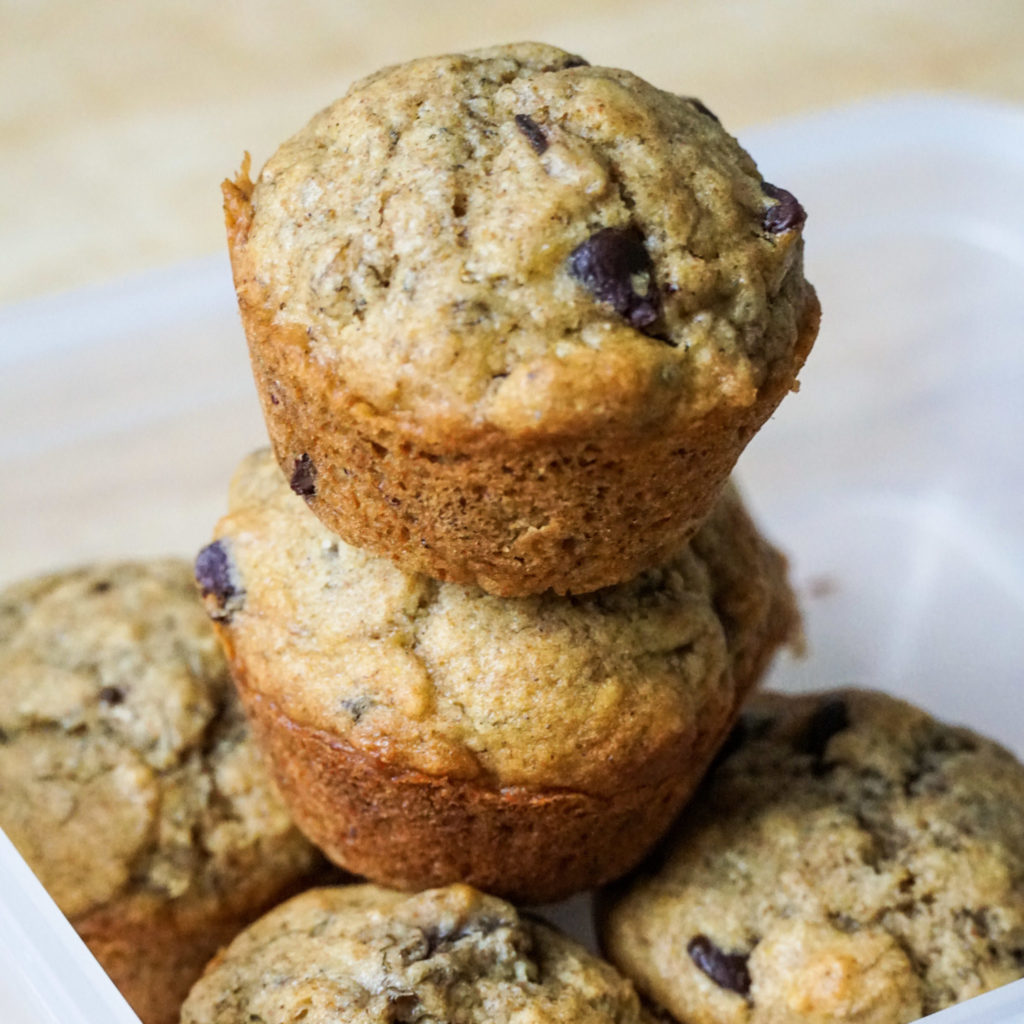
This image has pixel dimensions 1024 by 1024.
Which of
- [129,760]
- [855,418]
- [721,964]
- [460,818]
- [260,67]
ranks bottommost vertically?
[721,964]

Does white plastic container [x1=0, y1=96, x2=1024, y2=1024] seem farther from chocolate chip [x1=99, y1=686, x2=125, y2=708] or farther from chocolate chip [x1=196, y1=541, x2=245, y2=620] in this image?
chocolate chip [x1=196, y1=541, x2=245, y2=620]

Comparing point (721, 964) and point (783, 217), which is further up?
point (783, 217)

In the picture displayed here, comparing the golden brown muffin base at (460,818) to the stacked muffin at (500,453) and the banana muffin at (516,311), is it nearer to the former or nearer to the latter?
the stacked muffin at (500,453)

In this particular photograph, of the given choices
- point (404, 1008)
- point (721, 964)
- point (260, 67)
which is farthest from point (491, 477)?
point (260, 67)

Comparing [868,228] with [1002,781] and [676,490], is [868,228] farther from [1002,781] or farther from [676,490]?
Result: [676,490]

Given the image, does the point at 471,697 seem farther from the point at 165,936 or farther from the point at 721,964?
the point at 165,936

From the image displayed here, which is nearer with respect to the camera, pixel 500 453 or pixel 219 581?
pixel 500 453

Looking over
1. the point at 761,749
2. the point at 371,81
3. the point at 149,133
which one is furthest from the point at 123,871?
the point at 149,133

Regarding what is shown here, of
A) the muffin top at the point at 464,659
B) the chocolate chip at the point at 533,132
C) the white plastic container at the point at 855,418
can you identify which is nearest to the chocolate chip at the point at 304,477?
the muffin top at the point at 464,659

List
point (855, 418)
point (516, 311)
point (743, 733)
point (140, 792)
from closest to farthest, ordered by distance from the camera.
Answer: point (516, 311) < point (140, 792) < point (743, 733) < point (855, 418)
